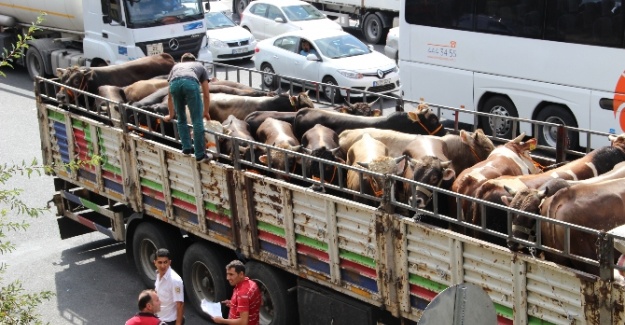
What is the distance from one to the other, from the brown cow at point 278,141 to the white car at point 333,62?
9.83 meters

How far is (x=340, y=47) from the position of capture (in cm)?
2219

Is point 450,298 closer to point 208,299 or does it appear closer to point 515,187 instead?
point 515,187

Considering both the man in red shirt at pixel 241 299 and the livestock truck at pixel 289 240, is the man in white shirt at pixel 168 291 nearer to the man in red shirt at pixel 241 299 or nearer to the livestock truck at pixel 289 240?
the man in red shirt at pixel 241 299

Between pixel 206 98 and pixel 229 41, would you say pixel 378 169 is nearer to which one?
pixel 206 98

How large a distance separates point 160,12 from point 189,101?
11722mm

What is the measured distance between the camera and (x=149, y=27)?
21938 mm

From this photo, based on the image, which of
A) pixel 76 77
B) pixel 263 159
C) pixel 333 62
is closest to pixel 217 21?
pixel 333 62

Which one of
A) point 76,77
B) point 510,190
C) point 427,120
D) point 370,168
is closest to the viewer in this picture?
point 510,190

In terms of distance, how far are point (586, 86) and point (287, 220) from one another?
8209 mm

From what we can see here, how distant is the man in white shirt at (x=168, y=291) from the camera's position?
963 centimetres

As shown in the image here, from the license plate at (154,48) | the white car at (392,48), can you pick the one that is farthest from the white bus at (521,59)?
the license plate at (154,48)

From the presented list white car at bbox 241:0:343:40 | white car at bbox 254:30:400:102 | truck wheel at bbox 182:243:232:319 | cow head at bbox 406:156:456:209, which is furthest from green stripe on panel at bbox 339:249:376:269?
white car at bbox 241:0:343:40

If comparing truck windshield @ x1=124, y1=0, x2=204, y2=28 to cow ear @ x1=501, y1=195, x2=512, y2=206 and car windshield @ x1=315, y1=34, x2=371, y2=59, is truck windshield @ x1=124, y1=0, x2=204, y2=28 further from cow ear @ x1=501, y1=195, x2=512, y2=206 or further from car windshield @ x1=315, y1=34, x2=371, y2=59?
cow ear @ x1=501, y1=195, x2=512, y2=206

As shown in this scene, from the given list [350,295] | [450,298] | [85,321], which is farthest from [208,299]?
[450,298]
